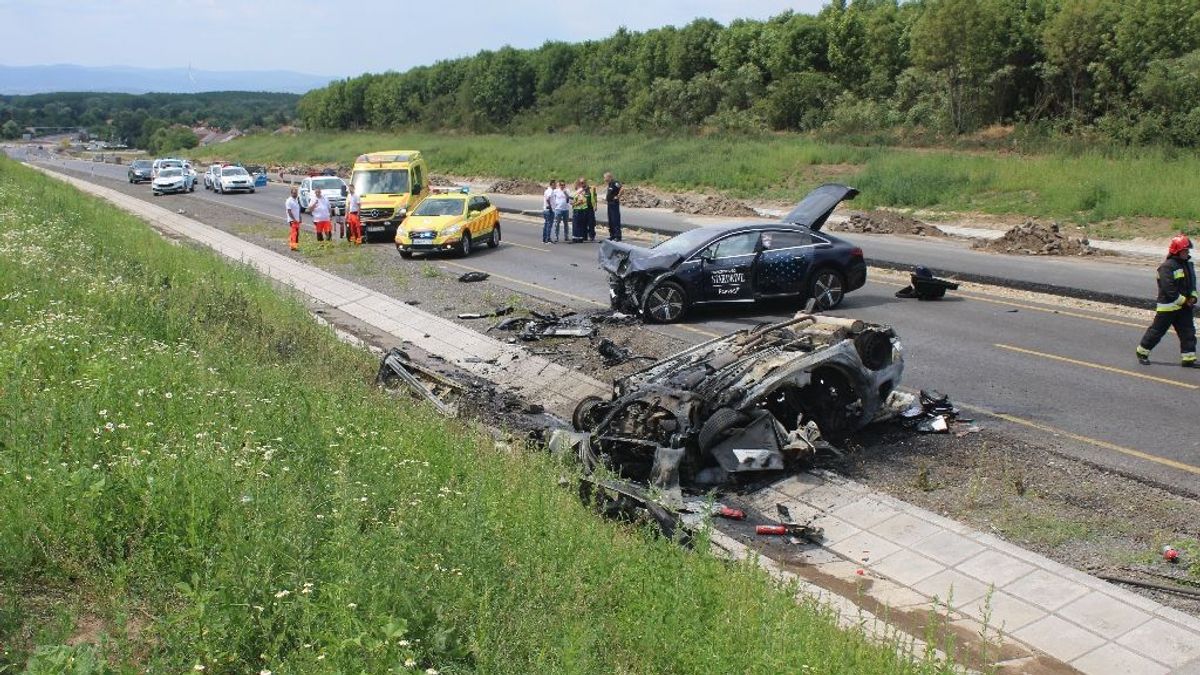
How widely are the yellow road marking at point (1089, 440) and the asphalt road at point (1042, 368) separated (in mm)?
10

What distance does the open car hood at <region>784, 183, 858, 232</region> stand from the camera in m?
18.3

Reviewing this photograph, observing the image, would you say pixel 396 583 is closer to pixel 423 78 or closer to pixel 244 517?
pixel 244 517

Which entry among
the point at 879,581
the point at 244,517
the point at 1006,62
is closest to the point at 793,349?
the point at 879,581

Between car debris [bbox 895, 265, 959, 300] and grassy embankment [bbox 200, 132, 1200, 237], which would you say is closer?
car debris [bbox 895, 265, 959, 300]

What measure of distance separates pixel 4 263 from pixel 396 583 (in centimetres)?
1119

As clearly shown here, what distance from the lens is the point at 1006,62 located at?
48781 mm

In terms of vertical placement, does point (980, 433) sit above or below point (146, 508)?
below

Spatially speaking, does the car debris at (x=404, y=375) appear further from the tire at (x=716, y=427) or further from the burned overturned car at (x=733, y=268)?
the burned overturned car at (x=733, y=268)

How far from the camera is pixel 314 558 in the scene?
5.78m

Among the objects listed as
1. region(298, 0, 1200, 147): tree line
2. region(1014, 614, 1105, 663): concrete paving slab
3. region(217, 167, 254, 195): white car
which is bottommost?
region(217, 167, 254, 195): white car

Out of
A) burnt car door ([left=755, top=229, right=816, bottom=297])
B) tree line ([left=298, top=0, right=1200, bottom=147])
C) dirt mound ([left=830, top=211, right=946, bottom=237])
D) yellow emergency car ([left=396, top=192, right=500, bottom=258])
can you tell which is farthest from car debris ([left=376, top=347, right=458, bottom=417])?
tree line ([left=298, top=0, right=1200, bottom=147])

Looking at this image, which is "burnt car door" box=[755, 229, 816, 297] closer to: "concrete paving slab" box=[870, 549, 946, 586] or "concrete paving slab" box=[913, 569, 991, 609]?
"concrete paving slab" box=[870, 549, 946, 586]

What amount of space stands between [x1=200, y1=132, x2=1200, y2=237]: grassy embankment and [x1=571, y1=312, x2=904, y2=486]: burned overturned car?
20197 millimetres

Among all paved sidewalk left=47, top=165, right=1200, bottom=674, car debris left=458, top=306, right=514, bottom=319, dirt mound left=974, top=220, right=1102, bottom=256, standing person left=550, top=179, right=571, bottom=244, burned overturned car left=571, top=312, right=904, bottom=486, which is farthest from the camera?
standing person left=550, top=179, right=571, bottom=244
